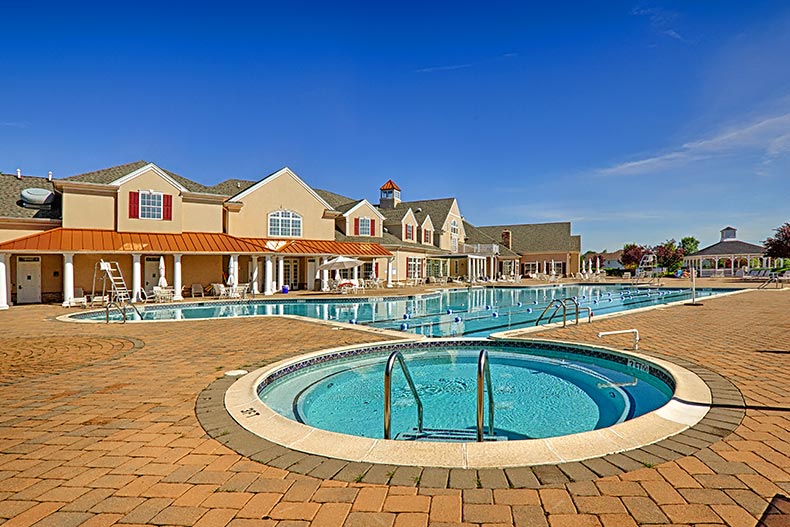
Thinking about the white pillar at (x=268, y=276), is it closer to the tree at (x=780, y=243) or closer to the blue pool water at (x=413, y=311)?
the blue pool water at (x=413, y=311)

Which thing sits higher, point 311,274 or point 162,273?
point 162,273

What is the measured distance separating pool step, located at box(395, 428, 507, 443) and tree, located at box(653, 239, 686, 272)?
6776 cm

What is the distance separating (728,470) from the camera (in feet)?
10.3

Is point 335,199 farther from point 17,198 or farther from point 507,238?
point 507,238

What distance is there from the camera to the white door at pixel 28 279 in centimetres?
1944

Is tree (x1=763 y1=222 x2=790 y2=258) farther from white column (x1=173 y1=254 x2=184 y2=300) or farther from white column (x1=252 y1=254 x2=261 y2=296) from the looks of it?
white column (x1=173 y1=254 x2=184 y2=300)

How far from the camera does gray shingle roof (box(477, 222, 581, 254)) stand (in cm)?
4953

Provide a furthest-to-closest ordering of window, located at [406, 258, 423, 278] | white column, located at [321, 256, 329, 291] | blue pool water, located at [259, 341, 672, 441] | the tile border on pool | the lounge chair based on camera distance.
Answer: window, located at [406, 258, 423, 278], white column, located at [321, 256, 329, 291], the lounge chair, blue pool water, located at [259, 341, 672, 441], the tile border on pool

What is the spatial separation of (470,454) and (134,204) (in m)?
23.4

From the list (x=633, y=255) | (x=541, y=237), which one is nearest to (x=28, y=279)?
(x=541, y=237)

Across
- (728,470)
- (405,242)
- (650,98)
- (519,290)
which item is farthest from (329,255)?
(728,470)

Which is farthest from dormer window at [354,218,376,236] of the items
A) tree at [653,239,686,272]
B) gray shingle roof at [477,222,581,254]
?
tree at [653,239,686,272]

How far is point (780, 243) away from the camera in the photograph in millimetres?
39969

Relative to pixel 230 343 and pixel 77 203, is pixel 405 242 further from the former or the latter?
pixel 230 343
